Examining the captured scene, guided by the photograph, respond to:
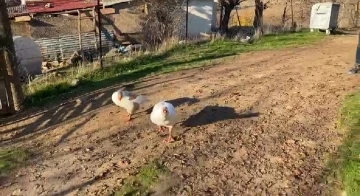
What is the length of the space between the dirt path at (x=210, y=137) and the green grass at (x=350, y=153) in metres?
0.15

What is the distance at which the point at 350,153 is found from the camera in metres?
4.16

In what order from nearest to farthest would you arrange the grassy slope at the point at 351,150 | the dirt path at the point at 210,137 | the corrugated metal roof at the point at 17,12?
the grassy slope at the point at 351,150 < the dirt path at the point at 210,137 < the corrugated metal roof at the point at 17,12

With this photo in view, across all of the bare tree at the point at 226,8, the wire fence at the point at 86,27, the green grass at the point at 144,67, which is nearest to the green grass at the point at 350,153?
the green grass at the point at 144,67

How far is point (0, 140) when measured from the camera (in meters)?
5.71

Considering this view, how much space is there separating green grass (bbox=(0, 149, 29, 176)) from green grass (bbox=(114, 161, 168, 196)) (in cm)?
167

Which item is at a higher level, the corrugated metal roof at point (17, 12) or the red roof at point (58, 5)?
the red roof at point (58, 5)

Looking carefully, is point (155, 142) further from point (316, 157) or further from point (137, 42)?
point (137, 42)

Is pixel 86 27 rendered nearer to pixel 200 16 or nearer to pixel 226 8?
pixel 200 16

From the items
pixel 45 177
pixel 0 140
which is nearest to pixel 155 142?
pixel 45 177

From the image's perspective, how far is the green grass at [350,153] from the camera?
363 centimetres

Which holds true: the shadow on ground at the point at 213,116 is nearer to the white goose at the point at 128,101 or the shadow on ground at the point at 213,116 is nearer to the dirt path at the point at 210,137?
the dirt path at the point at 210,137

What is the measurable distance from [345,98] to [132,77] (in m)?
4.60

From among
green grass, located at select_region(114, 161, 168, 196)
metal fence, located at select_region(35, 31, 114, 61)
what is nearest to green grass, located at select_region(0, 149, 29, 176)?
green grass, located at select_region(114, 161, 168, 196)

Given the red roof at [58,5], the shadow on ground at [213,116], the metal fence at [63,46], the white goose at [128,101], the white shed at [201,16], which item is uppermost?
the red roof at [58,5]
